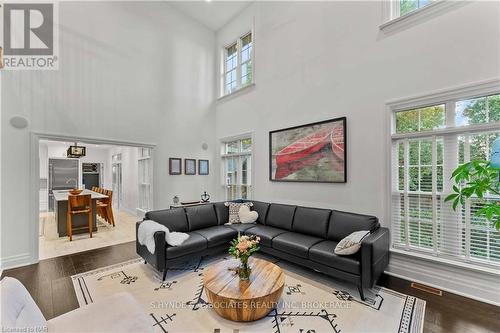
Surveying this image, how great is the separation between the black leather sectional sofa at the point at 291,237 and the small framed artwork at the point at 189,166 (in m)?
1.80

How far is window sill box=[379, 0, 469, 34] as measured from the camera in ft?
9.25

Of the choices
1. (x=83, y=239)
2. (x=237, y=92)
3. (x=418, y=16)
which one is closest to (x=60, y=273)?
(x=83, y=239)

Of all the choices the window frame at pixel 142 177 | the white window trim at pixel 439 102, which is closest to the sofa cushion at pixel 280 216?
the white window trim at pixel 439 102

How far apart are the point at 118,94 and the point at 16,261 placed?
344 centimetres

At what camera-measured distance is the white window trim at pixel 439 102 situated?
2574mm

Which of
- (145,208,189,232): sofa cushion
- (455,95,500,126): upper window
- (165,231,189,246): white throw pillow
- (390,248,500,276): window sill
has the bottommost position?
(390,248,500,276): window sill

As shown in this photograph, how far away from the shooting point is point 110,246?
4.56m

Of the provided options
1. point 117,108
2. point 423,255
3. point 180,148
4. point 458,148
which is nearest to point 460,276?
point 423,255

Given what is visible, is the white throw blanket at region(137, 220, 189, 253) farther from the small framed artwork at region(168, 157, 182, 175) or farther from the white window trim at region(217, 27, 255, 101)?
the white window trim at region(217, 27, 255, 101)

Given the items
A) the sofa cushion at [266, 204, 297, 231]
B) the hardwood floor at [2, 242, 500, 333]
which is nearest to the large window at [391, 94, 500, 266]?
the hardwood floor at [2, 242, 500, 333]

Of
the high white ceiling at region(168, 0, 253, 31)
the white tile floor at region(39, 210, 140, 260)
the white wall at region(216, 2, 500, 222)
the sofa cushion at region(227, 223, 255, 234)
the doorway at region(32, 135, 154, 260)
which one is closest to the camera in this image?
the white wall at region(216, 2, 500, 222)

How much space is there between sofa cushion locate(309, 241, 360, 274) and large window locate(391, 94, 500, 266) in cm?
106

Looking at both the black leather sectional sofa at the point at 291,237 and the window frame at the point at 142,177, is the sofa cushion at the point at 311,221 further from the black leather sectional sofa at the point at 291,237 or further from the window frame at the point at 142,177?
the window frame at the point at 142,177

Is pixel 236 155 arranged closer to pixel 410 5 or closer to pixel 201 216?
pixel 201 216
